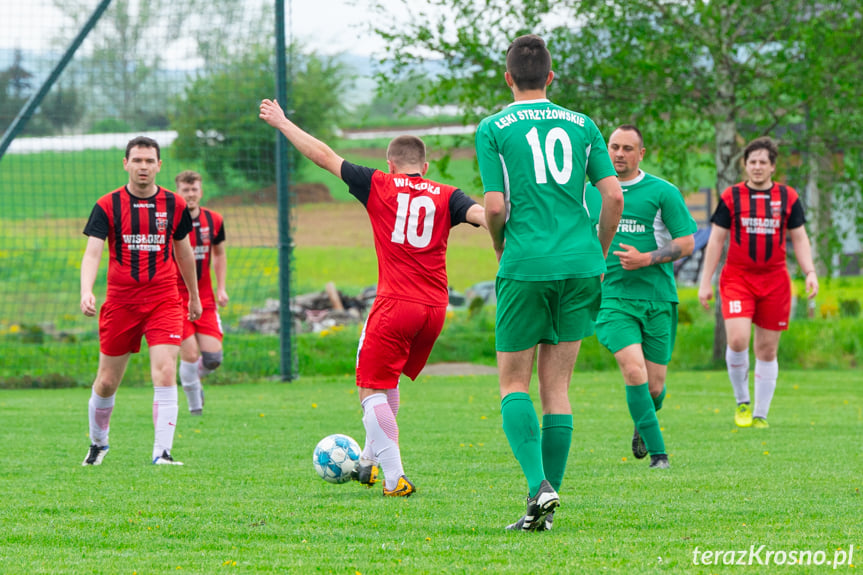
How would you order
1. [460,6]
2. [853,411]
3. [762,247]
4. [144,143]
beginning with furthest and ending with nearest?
1. [460,6]
2. [853,411]
3. [762,247]
4. [144,143]

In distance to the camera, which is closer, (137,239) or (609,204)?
(609,204)

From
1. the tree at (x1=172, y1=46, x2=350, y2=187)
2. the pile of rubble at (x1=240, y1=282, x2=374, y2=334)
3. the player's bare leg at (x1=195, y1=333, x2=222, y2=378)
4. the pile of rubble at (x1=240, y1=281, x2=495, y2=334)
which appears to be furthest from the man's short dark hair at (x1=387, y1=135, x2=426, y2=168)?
the pile of rubble at (x1=240, y1=281, x2=495, y2=334)

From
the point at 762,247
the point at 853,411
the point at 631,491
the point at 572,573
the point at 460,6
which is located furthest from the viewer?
the point at 460,6

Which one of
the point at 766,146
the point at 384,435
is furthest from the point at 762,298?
the point at 384,435

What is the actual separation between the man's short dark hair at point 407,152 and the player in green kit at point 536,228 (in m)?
1.12

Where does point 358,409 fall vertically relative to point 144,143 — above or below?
below

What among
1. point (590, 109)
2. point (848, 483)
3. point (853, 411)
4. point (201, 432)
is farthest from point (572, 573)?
point (590, 109)

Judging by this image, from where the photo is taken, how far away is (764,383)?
9.19 metres

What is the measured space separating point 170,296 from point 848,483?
4362 mm

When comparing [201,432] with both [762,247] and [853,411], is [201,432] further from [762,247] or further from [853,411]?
[853,411]

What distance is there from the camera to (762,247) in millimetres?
8867

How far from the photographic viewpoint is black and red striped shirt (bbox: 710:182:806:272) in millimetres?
8836

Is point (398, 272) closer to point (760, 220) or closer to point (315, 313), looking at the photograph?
point (760, 220)

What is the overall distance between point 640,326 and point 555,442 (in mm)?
2471
